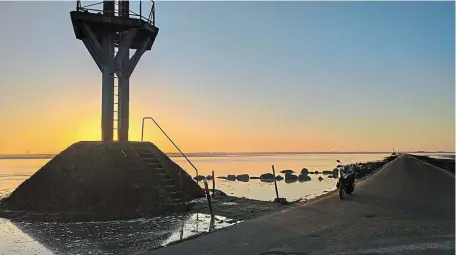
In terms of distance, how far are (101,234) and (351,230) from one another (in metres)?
7.35

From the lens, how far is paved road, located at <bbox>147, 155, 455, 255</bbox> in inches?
344

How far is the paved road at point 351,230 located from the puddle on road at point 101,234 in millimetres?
1863

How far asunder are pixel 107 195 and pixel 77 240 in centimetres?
426

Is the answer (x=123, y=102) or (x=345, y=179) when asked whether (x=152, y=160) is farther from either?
(x=345, y=179)

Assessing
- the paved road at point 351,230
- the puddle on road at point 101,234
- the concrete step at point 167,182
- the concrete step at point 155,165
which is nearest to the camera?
the paved road at point 351,230

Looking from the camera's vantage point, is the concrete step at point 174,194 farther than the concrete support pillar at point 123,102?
No

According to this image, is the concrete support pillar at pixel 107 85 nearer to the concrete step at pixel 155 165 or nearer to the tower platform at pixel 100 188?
the tower platform at pixel 100 188

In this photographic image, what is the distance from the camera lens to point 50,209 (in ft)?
54.9

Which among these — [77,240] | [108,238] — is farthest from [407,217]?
[77,240]

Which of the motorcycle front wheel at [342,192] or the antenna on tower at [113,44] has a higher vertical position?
the antenna on tower at [113,44]

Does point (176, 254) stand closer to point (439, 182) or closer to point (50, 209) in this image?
point (50, 209)

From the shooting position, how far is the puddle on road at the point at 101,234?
11.6 m

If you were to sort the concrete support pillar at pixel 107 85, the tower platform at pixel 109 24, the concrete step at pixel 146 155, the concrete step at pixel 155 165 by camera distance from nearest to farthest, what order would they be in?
the concrete step at pixel 155 165
the tower platform at pixel 109 24
the concrete step at pixel 146 155
the concrete support pillar at pixel 107 85

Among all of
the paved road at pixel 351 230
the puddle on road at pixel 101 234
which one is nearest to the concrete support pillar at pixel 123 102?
the puddle on road at pixel 101 234
